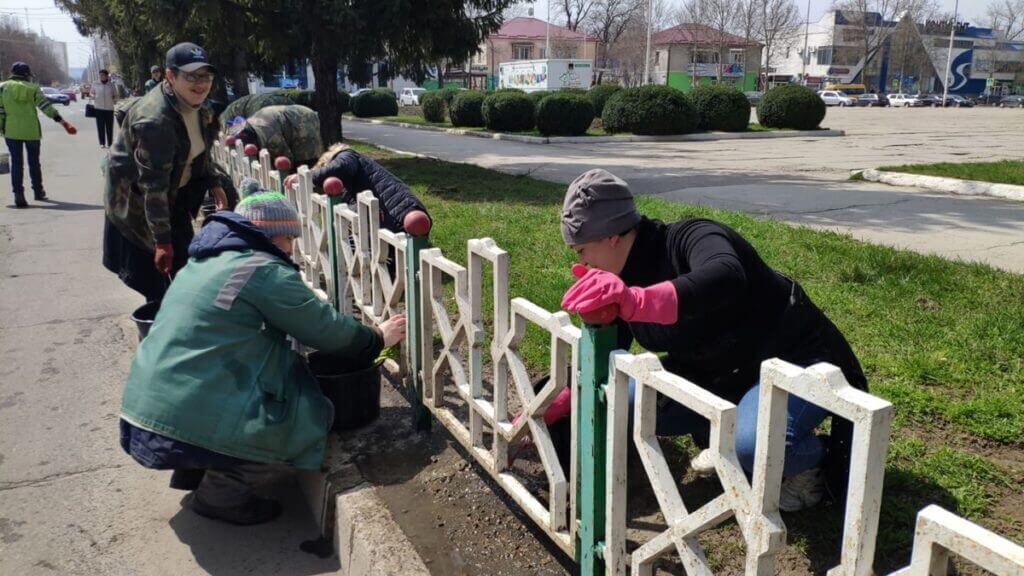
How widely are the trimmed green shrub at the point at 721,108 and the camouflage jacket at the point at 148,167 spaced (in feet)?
63.9

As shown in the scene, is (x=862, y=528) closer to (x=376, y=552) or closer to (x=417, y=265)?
(x=376, y=552)

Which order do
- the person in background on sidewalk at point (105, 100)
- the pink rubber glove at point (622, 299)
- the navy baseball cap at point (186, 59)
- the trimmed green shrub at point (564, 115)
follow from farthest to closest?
the trimmed green shrub at point (564, 115), the person in background on sidewalk at point (105, 100), the navy baseball cap at point (186, 59), the pink rubber glove at point (622, 299)

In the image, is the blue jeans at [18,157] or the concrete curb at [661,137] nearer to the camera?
the blue jeans at [18,157]

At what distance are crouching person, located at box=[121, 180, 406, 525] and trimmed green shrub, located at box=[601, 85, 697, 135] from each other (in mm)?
18911

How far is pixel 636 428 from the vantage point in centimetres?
197

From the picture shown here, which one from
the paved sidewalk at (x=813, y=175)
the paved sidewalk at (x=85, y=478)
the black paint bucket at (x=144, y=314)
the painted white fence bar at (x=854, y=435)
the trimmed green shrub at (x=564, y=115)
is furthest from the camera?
the trimmed green shrub at (x=564, y=115)

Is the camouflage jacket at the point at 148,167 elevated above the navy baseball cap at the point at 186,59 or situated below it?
below

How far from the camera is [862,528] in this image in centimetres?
→ 141

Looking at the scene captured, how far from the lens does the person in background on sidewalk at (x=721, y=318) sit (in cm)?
219

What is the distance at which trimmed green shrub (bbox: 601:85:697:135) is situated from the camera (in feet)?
68.7

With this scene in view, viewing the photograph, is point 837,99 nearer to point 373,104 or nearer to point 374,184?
point 373,104

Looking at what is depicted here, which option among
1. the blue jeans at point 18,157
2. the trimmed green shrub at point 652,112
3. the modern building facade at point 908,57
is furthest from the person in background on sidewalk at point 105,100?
the modern building facade at point 908,57

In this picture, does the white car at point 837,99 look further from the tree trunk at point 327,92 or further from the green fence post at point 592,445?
the green fence post at point 592,445

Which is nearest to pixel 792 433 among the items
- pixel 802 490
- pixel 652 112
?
pixel 802 490
